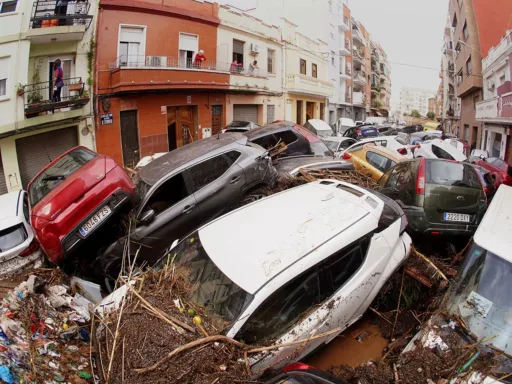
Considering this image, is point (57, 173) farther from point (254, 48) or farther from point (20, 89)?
point (254, 48)

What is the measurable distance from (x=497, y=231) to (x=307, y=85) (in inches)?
958

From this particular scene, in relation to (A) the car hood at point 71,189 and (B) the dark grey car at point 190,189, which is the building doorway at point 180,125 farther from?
(A) the car hood at point 71,189

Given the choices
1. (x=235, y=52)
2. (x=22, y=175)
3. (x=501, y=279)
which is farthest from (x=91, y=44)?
(x=501, y=279)

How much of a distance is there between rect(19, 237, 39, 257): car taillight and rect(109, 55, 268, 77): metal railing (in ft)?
35.7

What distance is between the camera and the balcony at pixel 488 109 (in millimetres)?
18719

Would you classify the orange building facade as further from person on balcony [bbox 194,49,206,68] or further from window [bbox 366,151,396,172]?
window [bbox 366,151,396,172]

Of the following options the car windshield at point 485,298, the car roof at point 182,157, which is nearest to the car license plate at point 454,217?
the car windshield at point 485,298

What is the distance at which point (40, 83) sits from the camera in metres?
11.9

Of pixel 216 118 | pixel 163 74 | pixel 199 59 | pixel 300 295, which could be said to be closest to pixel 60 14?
pixel 163 74

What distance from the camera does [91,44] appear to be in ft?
44.6

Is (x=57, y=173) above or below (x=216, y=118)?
below

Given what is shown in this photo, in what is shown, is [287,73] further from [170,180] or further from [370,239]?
[370,239]

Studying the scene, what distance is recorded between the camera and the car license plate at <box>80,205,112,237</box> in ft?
14.5

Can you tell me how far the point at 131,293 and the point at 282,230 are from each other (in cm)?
159
